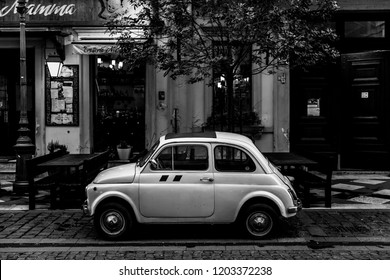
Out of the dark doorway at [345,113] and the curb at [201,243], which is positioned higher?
the dark doorway at [345,113]

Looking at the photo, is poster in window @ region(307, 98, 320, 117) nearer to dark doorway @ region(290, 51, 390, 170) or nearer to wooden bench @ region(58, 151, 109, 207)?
dark doorway @ region(290, 51, 390, 170)

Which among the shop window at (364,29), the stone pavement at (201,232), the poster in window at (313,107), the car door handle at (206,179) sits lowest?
the stone pavement at (201,232)

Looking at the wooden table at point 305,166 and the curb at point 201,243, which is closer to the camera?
the curb at point 201,243

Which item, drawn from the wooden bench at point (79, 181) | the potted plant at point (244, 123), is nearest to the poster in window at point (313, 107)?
the potted plant at point (244, 123)

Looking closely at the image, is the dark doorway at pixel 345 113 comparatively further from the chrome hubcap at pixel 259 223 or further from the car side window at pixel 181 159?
the car side window at pixel 181 159

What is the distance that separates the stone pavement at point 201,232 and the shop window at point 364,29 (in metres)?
7.01

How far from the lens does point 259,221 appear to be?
8164 mm

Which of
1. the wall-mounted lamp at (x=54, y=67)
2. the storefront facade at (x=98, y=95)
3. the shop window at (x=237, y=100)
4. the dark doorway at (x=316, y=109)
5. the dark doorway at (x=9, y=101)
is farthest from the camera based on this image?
the dark doorway at (x=9, y=101)

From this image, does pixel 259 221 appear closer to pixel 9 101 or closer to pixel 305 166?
pixel 305 166

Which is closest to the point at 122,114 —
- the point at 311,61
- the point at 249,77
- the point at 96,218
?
the point at 249,77

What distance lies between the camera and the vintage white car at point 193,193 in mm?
8148

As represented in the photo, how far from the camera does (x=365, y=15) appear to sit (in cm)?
1538

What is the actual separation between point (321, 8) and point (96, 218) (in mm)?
6787

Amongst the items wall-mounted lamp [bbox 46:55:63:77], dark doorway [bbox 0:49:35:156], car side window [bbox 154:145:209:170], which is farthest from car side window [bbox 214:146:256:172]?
dark doorway [bbox 0:49:35:156]
